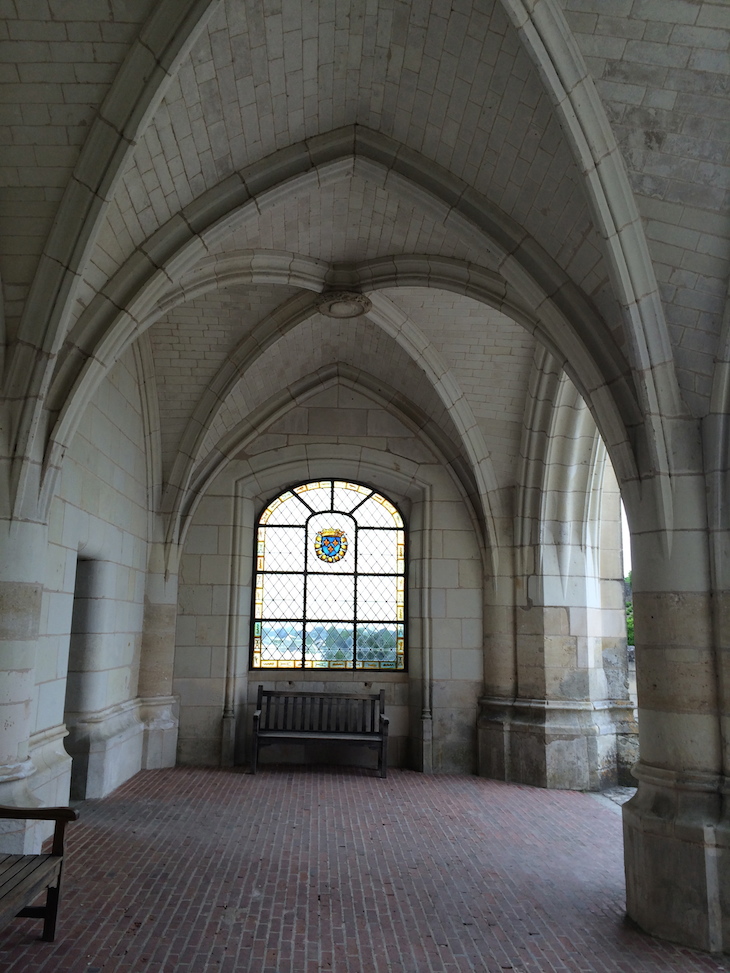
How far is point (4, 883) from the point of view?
3.18m

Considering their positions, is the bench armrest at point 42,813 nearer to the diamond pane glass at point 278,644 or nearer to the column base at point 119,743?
the column base at point 119,743

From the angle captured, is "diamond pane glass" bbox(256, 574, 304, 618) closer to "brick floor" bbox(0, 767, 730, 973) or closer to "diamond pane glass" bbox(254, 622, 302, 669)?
"diamond pane glass" bbox(254, 622, 302, 669)

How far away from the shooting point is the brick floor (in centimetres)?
350

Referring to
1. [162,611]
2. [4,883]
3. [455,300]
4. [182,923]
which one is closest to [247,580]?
[162,611]

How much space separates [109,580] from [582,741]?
4624 millimetres

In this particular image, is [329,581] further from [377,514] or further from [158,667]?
[158,667]

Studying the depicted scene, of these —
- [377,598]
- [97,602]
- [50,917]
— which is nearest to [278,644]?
[377,598]

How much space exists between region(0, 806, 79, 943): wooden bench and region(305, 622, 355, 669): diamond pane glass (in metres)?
5.11

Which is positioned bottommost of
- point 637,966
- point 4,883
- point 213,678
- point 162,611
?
point 637,966

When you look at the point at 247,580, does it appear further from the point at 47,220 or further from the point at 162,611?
the point at 47,220

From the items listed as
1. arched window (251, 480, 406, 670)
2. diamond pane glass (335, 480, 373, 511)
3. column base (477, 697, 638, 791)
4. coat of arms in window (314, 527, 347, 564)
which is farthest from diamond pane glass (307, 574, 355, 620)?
column base (477, 697, 638, 791)

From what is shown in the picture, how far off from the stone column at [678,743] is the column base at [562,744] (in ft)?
10.4

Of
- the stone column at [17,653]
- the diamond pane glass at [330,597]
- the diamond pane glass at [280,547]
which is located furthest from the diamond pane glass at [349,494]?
the stone column at [17,653]

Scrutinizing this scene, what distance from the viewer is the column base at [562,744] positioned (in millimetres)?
7332
